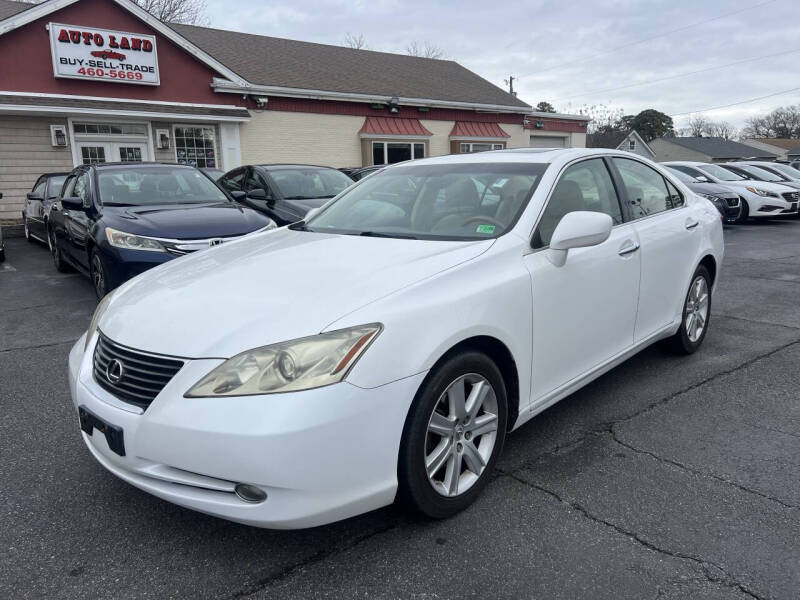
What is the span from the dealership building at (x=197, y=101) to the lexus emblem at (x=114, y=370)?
1486 centimetres

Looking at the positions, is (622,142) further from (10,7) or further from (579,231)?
(579,231)

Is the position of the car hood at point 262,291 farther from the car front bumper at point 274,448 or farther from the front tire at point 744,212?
the front tire at point 744,212

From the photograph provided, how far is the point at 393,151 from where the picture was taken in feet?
70.6

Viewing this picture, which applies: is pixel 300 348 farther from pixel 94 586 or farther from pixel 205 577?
pixel 94 586

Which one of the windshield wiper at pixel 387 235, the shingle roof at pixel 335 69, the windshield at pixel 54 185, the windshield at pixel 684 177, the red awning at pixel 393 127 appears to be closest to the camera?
the windshield wiper at pixel 387 235

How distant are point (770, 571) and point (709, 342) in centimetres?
329

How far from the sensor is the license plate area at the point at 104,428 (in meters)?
2.35

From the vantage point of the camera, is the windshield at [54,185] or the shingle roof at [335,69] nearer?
the windshield at [54,185]

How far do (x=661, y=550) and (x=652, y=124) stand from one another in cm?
8364

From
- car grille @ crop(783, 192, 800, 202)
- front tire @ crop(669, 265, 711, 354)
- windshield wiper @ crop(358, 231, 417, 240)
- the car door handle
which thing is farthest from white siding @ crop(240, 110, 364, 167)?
the car door handle

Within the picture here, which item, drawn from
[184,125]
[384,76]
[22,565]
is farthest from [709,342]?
[384,76]

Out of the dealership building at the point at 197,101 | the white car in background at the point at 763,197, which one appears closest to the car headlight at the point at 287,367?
the white car in background at the point at 763,197

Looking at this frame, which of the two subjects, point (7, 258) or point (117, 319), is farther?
point (7, 258)

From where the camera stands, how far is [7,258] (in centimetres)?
1077
